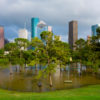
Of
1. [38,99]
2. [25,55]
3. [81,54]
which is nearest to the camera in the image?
[38,99]

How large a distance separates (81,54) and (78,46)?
726 centimetres

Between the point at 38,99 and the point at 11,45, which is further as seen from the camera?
the point at 11,45

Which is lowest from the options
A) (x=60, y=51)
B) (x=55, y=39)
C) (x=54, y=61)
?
(x=54, y=61)

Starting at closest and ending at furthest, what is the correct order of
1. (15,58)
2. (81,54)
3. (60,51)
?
(60,51) → (15,58) → (81,54)

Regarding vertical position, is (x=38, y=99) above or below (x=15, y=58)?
below

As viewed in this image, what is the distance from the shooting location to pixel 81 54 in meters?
42.2

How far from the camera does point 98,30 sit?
87.4ft

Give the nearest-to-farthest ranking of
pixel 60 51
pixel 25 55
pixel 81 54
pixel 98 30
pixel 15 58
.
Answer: pixel 60 51 → pixel 98 30 → pixel 15 58 → pixel 81 54 → pixel 25 55

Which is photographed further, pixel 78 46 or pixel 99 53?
pixel 78 46

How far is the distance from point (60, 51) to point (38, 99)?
38.4 feet

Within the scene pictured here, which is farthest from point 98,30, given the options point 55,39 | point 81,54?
point 81,54

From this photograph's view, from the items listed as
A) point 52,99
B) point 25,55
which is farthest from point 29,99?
point 25,55

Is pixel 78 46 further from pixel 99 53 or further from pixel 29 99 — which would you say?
pixel 29 99

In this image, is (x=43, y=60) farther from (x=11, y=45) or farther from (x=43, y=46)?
(x=11, y=45)
